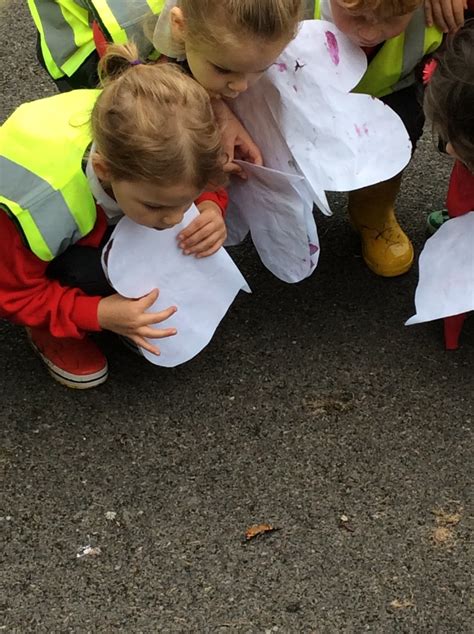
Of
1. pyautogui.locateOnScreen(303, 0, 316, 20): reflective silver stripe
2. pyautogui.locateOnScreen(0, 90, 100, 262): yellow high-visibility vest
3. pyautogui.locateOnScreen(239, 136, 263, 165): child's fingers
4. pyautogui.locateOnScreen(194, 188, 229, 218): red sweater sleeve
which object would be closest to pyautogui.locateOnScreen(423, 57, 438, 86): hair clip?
pyautogui.locateOnScreen(303, 0, 316, 20): reflective silver stripe

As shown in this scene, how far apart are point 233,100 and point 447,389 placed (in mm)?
788

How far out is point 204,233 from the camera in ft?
6.17

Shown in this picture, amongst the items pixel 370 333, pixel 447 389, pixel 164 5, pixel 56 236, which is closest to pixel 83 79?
pixel 164 5

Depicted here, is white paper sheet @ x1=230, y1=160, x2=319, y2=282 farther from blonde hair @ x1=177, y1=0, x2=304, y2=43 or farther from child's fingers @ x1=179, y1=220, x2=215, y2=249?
blonde hair @ x1=177, y1=0, x2=304, y2=43

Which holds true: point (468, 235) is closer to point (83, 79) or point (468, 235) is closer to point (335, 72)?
point (335, 72)

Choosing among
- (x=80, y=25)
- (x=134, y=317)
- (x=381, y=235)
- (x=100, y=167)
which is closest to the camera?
(x=100, y=167)

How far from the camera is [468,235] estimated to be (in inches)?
78.0

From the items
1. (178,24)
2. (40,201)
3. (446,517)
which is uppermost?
(178,24)

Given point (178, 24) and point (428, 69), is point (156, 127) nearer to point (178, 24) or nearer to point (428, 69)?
point (178, 24)

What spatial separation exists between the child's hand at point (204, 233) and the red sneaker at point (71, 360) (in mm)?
329

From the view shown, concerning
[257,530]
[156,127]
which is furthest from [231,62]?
[257,530]

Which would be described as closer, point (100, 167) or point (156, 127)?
point (156, 127)

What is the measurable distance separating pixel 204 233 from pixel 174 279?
0.11 meters

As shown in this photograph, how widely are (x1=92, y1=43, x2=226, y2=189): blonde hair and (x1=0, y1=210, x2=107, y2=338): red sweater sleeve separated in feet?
0.83
